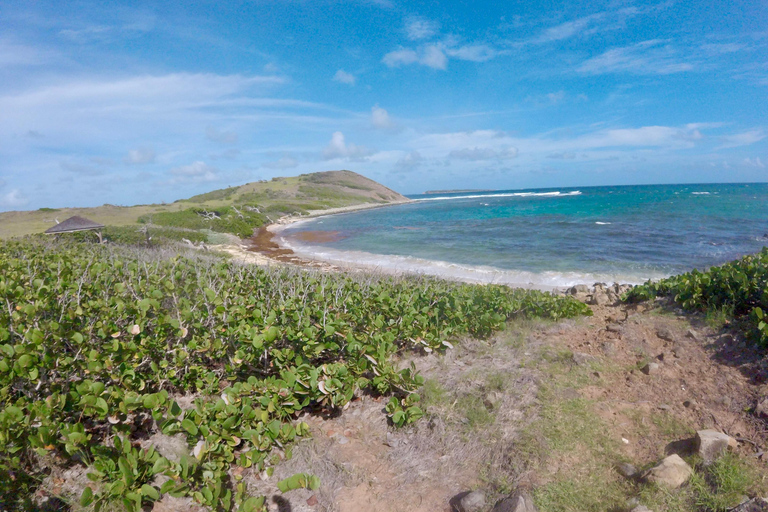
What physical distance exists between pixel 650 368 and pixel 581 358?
2.19ft

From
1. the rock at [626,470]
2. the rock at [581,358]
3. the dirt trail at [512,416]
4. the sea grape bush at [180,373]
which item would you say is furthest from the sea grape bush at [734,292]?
the sea grape bush at [180,373]

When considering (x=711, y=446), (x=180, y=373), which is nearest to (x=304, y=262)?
(x=180, y=373)

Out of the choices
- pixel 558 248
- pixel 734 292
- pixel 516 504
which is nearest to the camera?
pixel 516 504

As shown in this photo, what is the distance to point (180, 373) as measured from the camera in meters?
3.56

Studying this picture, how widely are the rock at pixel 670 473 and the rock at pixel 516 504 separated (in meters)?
0.89

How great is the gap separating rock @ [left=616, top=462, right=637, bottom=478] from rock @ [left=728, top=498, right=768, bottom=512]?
55 cm

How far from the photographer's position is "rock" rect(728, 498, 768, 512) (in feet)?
7.42

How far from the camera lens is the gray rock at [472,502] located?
2555 millimetres

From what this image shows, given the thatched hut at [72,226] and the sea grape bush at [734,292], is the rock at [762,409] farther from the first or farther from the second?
the thatched hut at [72,226]

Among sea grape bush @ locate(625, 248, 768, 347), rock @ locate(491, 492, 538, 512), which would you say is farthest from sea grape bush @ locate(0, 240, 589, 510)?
sea grape bush @ locate(625, 248, 768, 347)

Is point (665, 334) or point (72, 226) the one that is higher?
point (72, 226)

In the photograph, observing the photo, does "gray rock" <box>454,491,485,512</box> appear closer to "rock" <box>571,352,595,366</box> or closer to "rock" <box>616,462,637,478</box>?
"rock" <box>616,462,637,478</box>

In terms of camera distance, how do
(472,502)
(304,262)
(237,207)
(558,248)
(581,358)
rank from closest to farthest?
(472,502), (581,358), (304,262), (558,248), (237,207)

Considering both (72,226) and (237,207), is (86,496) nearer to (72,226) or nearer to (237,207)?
(72,226)
